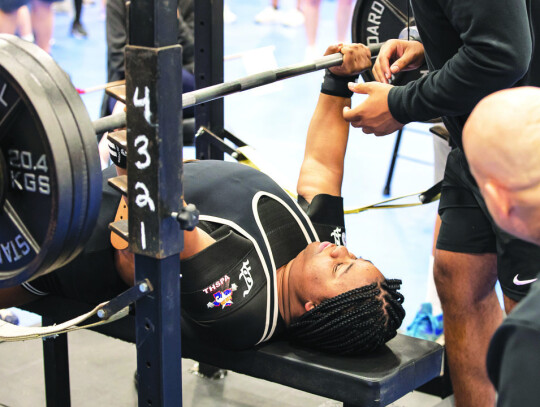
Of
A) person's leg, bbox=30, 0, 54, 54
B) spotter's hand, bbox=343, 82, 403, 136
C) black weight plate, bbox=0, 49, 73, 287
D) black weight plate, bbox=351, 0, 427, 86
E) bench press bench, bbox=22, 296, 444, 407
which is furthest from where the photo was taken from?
person's leg, bbox=30, 0, 54, 54

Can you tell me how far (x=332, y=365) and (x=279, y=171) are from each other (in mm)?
2334

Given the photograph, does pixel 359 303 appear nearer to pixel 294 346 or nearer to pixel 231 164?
pixel 294 346

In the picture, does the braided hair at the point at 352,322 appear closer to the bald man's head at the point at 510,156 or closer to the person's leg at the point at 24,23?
the bald man's head at the point at 510,156

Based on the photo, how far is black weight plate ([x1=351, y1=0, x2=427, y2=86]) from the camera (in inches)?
121

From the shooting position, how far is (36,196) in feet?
5.38

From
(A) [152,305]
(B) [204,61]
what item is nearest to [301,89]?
(B) [204,61]

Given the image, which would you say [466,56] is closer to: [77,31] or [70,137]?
[70,137]

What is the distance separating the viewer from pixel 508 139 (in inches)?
45.7

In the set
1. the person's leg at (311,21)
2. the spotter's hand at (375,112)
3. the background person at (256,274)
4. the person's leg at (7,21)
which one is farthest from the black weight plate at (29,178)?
the person's leg at (311,21)

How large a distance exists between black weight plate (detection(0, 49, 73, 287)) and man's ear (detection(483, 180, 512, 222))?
2.66 feet

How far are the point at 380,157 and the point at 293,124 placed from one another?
90cm

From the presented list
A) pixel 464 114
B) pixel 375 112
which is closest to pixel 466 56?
pixel 464 114

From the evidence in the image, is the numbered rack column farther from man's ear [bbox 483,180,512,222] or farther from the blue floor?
the blue floor

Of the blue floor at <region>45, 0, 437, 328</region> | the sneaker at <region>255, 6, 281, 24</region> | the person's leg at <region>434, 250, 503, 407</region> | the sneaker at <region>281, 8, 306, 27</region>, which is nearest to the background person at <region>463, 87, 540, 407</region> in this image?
the person's leg at <region>434, 250, 503, 407</region>
